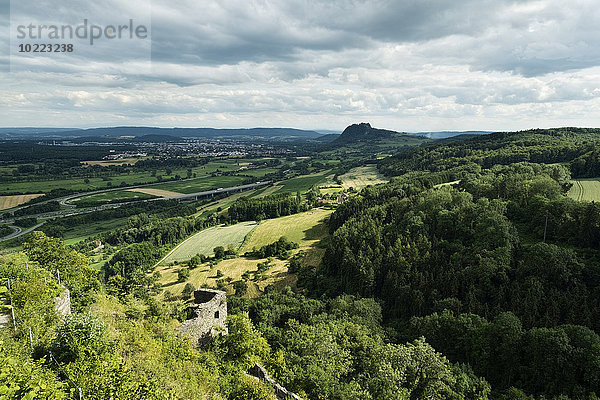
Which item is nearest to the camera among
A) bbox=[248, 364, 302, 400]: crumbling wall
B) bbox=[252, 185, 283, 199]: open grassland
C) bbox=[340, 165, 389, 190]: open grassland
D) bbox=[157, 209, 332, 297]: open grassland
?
bbox=[248, 364, 302, 400]: crumbling wall

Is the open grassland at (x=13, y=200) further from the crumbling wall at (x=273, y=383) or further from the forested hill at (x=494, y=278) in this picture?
the crumbling wall at (x=273, y=383)

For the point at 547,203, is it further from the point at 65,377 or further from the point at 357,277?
the point at 65,377

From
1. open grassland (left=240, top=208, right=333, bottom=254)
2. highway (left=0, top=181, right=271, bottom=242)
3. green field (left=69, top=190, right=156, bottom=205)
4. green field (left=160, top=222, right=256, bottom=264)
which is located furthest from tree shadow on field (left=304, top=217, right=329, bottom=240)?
green field (left=69, top=190, right=156, bottom=205)

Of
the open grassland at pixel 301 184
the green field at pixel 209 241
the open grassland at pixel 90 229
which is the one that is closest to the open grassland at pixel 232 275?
the green field at pixel 209 241

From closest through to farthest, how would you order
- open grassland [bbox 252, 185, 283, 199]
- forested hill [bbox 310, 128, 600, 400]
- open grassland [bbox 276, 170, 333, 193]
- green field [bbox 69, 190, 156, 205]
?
1. forested hill [bbox 310, 128, 600, 400]
2. green field [bbox 69, 190, 156, 205]
3. open grassland [bbox 252, 185, 283, 199]
4. open grassland [bbox 276, 170, 333, 193]

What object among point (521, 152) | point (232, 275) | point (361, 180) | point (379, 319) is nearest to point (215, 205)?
point (232, 275)

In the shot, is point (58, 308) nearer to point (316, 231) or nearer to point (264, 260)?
point (264, 260)

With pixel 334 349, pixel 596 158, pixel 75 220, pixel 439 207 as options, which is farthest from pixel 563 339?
pixel 75 220

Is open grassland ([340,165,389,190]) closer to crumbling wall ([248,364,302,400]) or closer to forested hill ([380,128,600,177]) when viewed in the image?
forested hill ([380,128,600,177])
